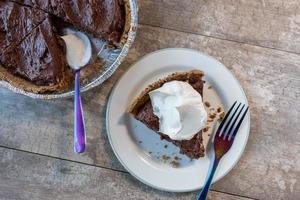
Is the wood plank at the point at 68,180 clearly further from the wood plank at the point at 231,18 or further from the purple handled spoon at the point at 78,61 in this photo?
the wood plank at the point at 231,18

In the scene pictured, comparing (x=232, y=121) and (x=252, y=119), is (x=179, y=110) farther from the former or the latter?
(x=252, y=119)

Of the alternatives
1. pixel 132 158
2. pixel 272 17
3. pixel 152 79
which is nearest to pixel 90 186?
pixel 132 158

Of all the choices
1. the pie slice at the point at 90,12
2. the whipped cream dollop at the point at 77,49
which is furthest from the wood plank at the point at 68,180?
the pie slice at the point at 90,12

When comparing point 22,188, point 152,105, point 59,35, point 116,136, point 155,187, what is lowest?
point 22,188

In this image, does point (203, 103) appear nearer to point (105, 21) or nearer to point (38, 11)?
point (105, 21)

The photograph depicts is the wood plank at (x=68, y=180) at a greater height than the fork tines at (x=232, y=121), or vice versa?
the fork tines at (x=232, y=121)

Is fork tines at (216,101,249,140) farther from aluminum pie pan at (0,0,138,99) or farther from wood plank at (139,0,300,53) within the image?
aluminum pie pan at (0,0,138,99)
